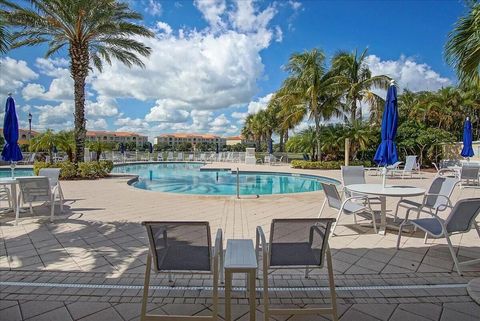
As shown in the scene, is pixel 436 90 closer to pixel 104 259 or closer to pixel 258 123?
pixel 258 123

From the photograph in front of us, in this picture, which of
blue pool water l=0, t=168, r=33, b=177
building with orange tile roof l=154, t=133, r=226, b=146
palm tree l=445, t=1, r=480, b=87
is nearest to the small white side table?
palm tree l=445, t=1, r=480, b=87

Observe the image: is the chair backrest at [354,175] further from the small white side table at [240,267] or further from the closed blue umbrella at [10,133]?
the closed blue umbrella at [10,133]

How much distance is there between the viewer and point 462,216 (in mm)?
3197

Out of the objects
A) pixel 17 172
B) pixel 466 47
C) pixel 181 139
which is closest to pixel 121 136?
pixel 181 139

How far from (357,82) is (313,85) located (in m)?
3.22

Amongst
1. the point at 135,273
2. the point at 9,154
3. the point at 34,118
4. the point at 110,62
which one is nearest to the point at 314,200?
the point at 135,273

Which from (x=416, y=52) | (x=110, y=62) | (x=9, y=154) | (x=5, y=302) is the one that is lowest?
(x=5, y=302)

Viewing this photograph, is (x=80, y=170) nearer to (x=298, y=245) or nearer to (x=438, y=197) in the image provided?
(x=298, y=245)

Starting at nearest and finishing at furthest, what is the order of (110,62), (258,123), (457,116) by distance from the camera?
1. (110,62)
2. (457,116)
3. (258,123)

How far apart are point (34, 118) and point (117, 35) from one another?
1866 centimetres

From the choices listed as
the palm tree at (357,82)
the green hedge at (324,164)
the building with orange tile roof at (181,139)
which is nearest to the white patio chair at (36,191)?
the green hedge at (324,164)

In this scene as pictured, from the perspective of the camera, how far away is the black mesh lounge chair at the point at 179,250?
2039mm

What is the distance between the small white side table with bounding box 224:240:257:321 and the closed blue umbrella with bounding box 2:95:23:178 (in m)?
5.52

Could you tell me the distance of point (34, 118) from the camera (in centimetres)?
2536
